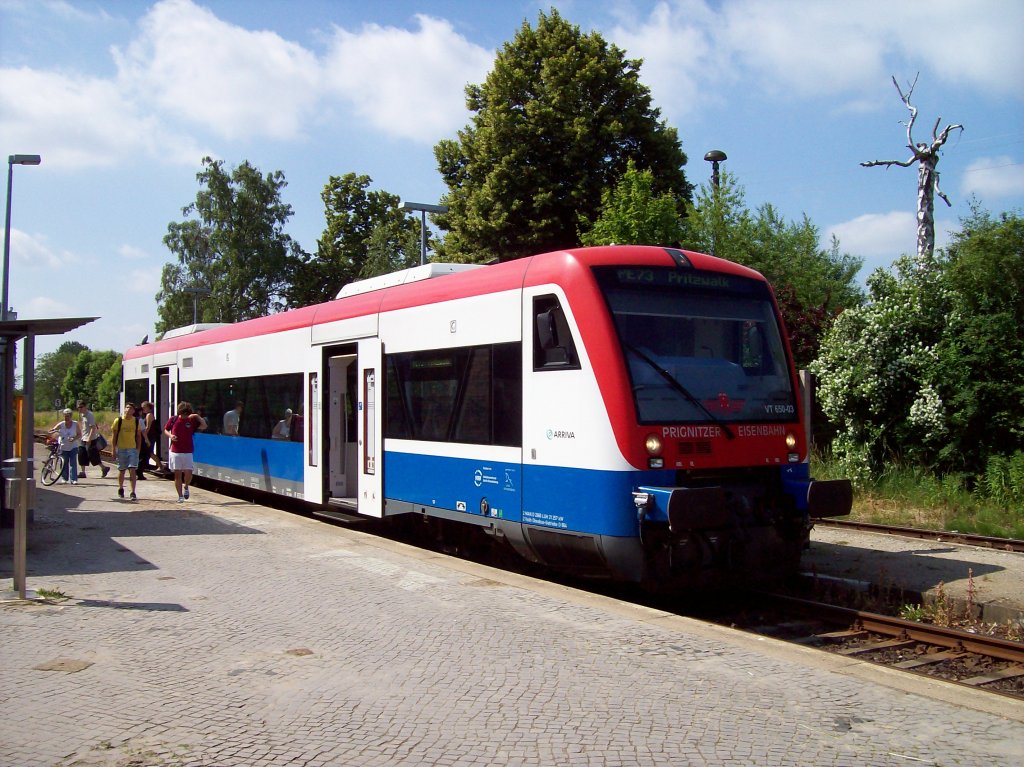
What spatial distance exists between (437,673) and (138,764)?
77.5 inches

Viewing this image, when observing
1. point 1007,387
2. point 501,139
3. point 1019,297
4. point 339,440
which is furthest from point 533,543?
point 501,139

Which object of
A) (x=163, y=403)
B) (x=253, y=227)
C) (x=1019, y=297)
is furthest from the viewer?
(x=253, y=227)

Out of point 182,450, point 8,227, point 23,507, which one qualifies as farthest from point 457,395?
point 8,227

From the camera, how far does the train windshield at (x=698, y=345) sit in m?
8.12

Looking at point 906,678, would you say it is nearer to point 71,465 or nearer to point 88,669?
point 88,669

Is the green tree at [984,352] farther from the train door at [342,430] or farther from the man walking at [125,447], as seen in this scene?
the man walking at [125,447]

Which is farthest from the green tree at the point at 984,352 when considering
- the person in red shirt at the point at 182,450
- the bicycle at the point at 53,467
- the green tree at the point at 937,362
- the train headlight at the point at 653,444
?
the bicycle at the point at 53,467

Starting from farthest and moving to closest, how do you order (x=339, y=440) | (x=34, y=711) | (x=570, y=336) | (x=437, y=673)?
1. (x=339, y=440)
2. (x=570, y=336)
3. (x=437, y=673)
4. (x=34, y=711)

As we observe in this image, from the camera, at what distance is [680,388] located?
820 cm

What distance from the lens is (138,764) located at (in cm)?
454

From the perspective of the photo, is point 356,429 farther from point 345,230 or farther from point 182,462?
point 345,230

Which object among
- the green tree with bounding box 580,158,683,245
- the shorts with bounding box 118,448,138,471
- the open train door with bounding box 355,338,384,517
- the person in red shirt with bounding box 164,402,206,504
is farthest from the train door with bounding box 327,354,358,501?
the green tree with bounding box 580,158,683,245

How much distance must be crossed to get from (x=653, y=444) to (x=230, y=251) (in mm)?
44736

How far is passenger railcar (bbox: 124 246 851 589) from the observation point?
7.88 metres
